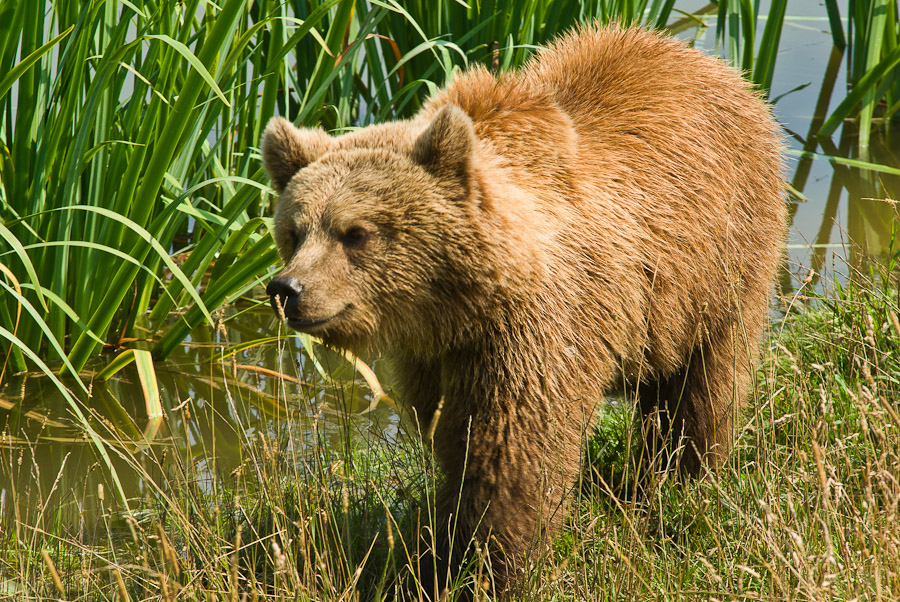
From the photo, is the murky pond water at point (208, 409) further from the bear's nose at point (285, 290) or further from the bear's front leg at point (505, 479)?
the bear's front leg at point (505, 479)

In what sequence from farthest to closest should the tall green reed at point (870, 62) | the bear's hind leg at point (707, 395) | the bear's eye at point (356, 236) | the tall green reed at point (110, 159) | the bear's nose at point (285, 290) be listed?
1. the tall green reed at point (870, 62)
2. the tall green reed at point (110, 159)
3. the bear's hind leg at point (707, 395)
4. the bear's eye at point (356, 236)
5. the bear's nose at point (285, 290)

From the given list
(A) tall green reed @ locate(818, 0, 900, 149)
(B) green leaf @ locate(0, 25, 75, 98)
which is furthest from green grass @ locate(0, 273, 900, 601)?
(A) tall green reed @ locate(818, 0, 900, 149)

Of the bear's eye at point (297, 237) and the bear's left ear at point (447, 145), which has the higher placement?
the bear's left ear at point (447, 145)

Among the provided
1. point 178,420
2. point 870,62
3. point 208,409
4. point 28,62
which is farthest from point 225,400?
point 870,62

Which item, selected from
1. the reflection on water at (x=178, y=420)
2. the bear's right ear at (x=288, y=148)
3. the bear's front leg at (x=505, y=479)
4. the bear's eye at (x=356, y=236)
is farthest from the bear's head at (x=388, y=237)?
the reflection on water at (x=178, y=420)

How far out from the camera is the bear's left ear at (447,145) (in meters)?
2.82

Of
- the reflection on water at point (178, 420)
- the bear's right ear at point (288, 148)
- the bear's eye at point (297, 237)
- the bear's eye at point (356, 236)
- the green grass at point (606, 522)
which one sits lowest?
the reflection on water at point (178, 420)

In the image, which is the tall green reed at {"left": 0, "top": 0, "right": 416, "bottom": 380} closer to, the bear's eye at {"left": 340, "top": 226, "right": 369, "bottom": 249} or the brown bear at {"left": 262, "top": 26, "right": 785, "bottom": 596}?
the brown bear at {"left": 262, "top": 26, "right": 785, "bottom": 596}

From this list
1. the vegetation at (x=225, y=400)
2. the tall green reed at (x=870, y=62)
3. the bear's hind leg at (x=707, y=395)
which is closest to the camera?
the vegetation at (x=225, y=400)

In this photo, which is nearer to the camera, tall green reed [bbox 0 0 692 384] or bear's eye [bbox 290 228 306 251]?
bear's eye [bbox 290 228 306 251]

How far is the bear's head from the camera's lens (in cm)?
282

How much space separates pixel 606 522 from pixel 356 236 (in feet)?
4.06

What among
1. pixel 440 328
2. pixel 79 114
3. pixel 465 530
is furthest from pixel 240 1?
pixel 465 530

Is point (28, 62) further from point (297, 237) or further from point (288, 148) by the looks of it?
point (297, 237)
